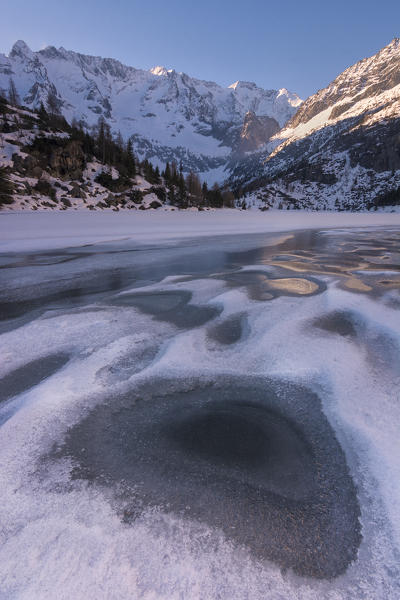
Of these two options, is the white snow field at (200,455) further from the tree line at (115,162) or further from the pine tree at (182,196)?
the pine tree at (182,196)

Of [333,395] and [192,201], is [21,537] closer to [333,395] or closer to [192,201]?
[333,395]

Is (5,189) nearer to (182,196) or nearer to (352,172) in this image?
(182,196)

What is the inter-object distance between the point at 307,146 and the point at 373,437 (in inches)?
7839

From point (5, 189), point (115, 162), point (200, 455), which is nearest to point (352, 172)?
point (115, 162)

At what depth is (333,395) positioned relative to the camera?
1.71 meters

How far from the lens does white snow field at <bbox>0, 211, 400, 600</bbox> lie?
2.86ft

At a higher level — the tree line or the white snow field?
the tree line

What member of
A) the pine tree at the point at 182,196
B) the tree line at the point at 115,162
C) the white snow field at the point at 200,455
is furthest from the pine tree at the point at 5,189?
the white snow field at the point at 200,455

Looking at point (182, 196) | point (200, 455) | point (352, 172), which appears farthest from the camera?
point (352, 172)

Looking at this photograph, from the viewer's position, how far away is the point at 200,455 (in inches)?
51.8

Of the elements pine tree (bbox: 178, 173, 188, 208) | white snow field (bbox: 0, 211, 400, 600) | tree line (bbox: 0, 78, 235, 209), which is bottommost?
white snow field (bbox: 0, 211, 400, 600)

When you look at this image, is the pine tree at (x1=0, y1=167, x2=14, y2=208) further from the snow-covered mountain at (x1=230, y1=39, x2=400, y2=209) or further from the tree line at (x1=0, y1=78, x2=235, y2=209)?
the snow-covered mountain at (x1=230, y1=39, x2=400, y2=209)

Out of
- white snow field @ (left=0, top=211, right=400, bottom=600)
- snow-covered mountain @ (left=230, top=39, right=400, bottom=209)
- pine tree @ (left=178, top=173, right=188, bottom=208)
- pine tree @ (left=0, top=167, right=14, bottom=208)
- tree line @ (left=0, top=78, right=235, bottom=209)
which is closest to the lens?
white snow field @ (left=0, top=211, right=400, bottom=600)

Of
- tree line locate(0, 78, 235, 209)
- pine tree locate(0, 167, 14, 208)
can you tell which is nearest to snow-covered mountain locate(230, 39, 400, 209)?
tree line locate(0, 78, 235, 209)
